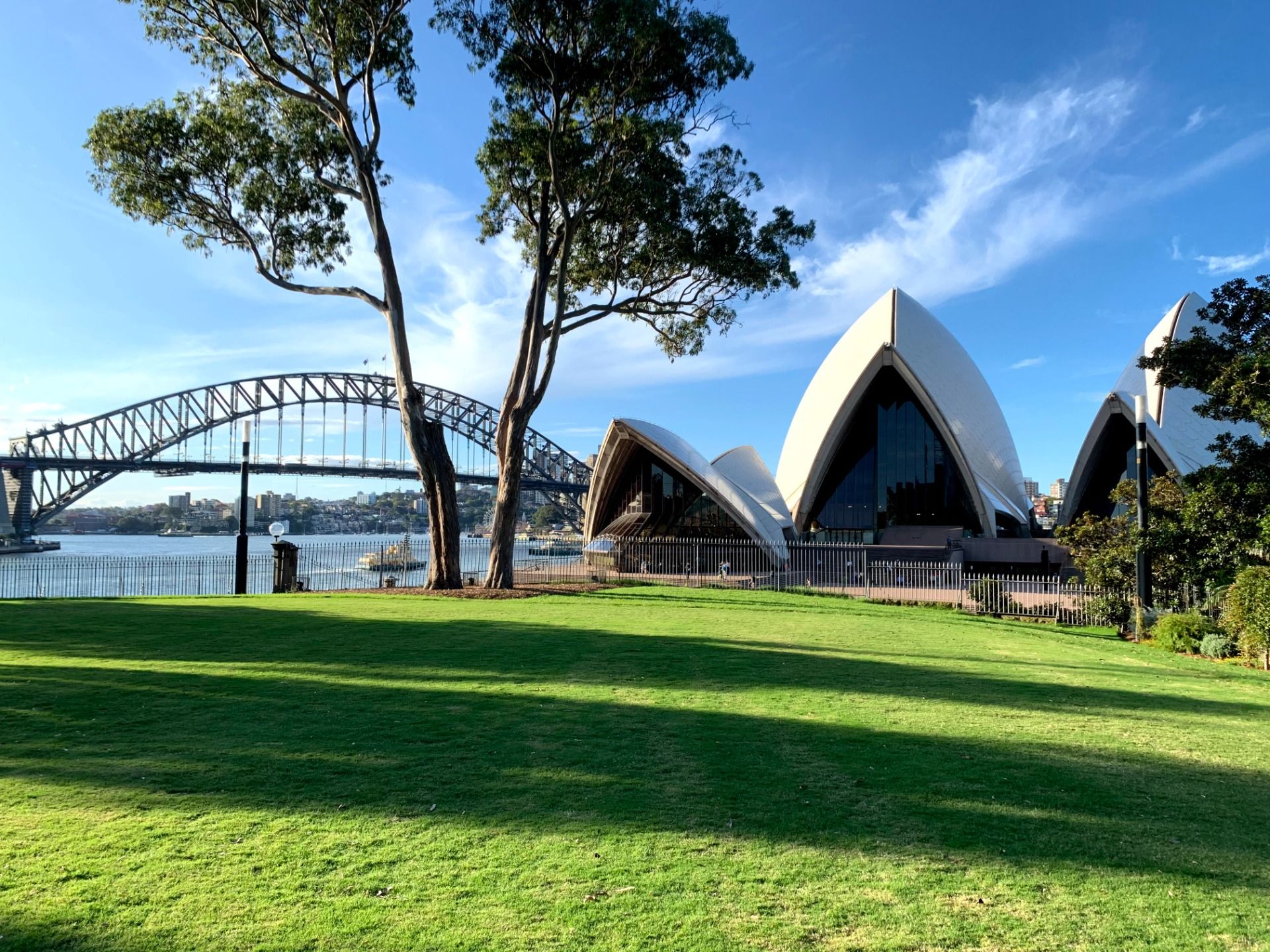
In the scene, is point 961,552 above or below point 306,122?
below

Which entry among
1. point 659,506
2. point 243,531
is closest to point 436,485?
point 243,531

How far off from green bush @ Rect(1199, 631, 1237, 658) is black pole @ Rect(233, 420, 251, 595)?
18.6m

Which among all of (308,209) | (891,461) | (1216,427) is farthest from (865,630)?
(1216,427)

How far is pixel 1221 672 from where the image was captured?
389 inches

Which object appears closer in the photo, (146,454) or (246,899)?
(246,899)

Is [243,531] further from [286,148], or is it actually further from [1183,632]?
[1183,632]

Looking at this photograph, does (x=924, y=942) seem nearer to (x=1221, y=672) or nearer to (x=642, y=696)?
(x=642, y=696)

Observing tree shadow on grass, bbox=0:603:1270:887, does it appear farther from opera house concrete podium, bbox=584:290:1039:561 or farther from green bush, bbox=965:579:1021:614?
opera house concrete podium, bbox=584:290:1039:561

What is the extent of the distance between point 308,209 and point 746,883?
64.0 ft

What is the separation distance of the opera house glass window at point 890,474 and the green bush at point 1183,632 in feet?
75.4

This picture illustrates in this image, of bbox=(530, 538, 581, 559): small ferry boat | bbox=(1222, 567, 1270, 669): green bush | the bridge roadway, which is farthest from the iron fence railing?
the bridge roadway

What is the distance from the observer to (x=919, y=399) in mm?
34500

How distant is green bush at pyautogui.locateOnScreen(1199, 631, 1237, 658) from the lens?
1148cm

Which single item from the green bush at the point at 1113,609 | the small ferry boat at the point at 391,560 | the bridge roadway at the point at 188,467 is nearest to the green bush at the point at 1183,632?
the green bush at the point at 1113,609
